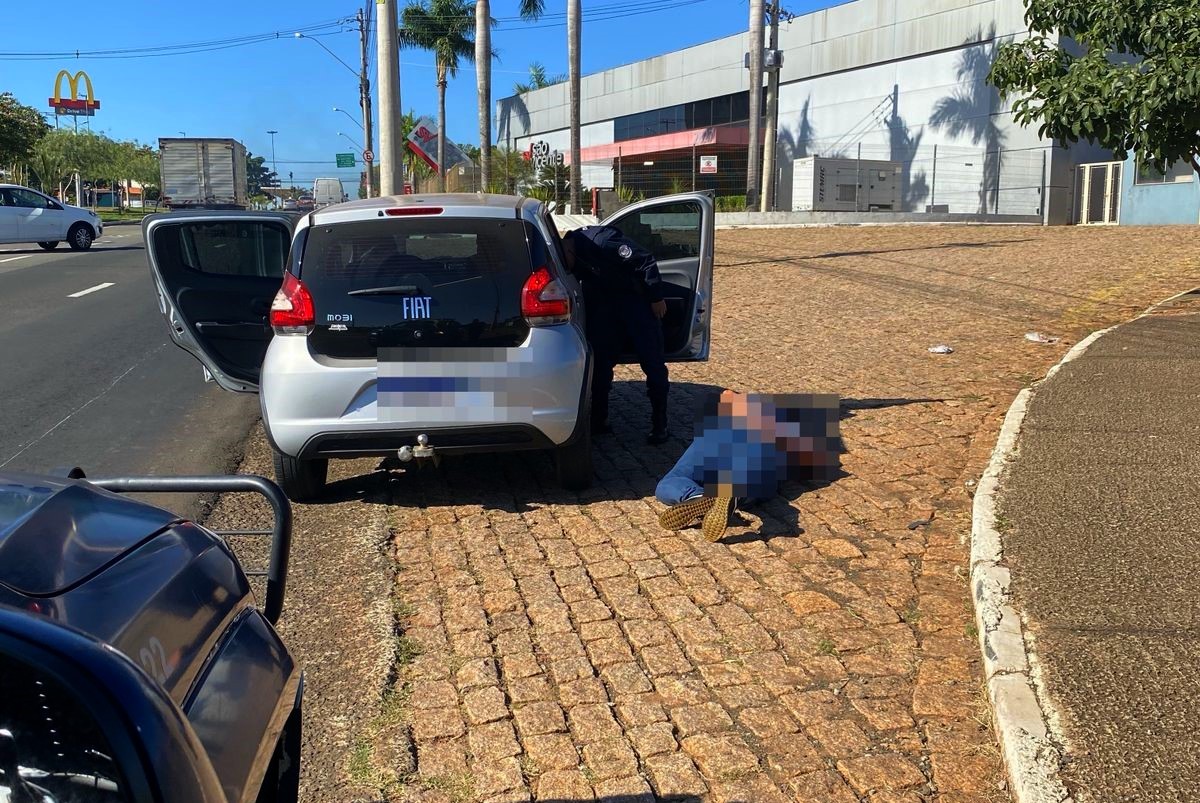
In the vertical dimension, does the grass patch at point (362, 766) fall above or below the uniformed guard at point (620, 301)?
below

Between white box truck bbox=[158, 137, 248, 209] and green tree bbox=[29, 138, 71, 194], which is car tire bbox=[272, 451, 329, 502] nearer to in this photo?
white box truck bbox=[158, 137, 248, 209]

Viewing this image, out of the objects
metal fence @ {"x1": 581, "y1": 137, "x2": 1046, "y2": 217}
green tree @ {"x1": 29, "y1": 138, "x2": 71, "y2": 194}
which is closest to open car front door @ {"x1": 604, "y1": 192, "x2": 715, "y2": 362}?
metal fence @ {"x1": 581, "y1": 137, "x2": 1046, "y2": 217}

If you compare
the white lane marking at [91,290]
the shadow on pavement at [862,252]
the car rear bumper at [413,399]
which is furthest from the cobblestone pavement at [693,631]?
the white lane marking at [91,290]

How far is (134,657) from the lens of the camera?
168 centimetres

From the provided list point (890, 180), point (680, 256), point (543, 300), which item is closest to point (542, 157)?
point (890, 180)

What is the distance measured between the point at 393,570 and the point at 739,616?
5.46ft

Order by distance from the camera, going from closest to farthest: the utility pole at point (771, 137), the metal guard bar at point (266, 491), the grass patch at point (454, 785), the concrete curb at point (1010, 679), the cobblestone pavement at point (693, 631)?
the metal guard bar at point (266, 491), the concrete curb at point (1010, 679), the grass patch at point (454, 785), the cobblestone pavement at point (693, 631), the utility pole at point (771, 137)

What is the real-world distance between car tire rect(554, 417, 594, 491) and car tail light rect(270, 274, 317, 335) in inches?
58.9

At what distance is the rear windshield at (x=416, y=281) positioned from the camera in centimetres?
548

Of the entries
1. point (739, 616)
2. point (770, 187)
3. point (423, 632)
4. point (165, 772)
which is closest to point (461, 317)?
point (423, 632)

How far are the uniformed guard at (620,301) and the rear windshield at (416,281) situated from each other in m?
0.93

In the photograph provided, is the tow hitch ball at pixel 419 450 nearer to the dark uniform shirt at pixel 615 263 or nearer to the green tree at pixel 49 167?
the dark uniform shirt at pixel 615 263

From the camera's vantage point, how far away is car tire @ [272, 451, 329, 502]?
231 inches

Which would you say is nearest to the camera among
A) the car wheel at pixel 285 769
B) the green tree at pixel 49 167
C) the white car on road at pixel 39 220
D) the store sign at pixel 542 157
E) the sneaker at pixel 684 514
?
the car wheel at pixel 285 769
